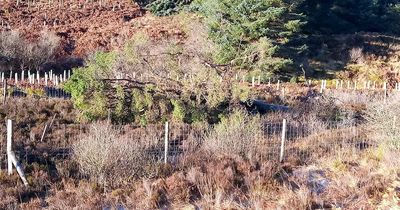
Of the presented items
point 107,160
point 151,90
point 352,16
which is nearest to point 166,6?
point 352,16

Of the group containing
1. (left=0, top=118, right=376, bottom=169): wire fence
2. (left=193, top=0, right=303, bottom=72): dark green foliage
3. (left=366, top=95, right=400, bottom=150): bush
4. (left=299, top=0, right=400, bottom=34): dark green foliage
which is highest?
(left=299, top=0, right=400, bottom=34): dark green foliage

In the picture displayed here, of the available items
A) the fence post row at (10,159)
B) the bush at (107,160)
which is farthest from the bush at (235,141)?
the fence post row at (10,159)

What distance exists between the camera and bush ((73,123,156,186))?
918cm

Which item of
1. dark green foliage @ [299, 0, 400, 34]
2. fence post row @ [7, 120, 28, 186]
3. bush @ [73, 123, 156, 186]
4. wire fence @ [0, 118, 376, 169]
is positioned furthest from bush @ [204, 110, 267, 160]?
dark green foliage @ [299, 0, 400, 34]

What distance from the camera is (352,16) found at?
142ft

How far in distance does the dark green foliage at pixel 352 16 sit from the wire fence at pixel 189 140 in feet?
85.5

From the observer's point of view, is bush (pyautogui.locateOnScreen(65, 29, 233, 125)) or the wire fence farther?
bush (pyautogui.locateOnScreen(65, 29, 233, 125))

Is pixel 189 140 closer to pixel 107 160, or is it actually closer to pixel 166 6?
pixel 107 160

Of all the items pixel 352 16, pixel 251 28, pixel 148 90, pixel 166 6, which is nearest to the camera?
pixel 148 90

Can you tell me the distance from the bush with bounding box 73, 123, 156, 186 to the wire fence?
35.4 inches

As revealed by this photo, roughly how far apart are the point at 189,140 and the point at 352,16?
35.0m

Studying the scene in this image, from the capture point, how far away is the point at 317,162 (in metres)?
10.8

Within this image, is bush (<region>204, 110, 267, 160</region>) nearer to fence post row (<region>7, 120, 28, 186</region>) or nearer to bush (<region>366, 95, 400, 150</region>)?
bush (<region>366, 95, 400, 150</region>)

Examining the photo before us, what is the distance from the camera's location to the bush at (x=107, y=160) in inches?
361
